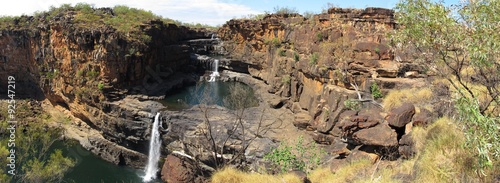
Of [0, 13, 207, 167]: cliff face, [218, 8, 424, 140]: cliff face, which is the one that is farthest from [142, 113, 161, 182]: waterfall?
[218, 8, 424, 140]: cliff face

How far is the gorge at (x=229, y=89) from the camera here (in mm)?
13789

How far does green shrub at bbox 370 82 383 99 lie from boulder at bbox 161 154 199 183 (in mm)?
10627

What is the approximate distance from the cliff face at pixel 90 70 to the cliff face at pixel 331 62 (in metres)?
11.9

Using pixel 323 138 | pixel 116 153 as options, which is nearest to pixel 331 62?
pixel 323 138

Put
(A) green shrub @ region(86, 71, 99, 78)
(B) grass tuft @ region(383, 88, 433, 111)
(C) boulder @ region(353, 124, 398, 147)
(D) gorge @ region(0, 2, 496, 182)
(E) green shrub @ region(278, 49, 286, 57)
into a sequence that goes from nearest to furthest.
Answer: (C) boulder @ region(353, 124, 398, 147)
(B) grass tuft @ region(383, 88, 433, 111)
(D) gorge @ region(0, 2, 496, 182)
(A) green shrub @ region(86, 71, 99, 78)
(E) green shrub @ region(278, 49, 286, 57)

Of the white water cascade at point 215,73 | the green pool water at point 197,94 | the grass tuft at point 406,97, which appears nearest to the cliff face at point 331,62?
the grass tuft at point 406,97

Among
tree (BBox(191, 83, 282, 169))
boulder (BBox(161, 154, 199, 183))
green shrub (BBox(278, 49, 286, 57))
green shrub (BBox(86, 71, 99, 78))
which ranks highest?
green shrub (BBox(278, 49, 286, 57))

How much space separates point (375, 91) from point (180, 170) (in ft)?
37.2

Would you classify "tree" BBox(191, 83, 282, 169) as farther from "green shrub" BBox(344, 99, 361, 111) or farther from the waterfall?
"green shrub" BBox(344, 99, 361, 111)

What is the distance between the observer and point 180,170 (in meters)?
18.3

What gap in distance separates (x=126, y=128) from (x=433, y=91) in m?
20.6

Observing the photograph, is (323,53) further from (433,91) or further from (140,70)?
(140,70)

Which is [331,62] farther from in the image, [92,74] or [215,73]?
[215,73]

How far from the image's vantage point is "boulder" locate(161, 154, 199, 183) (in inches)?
711
